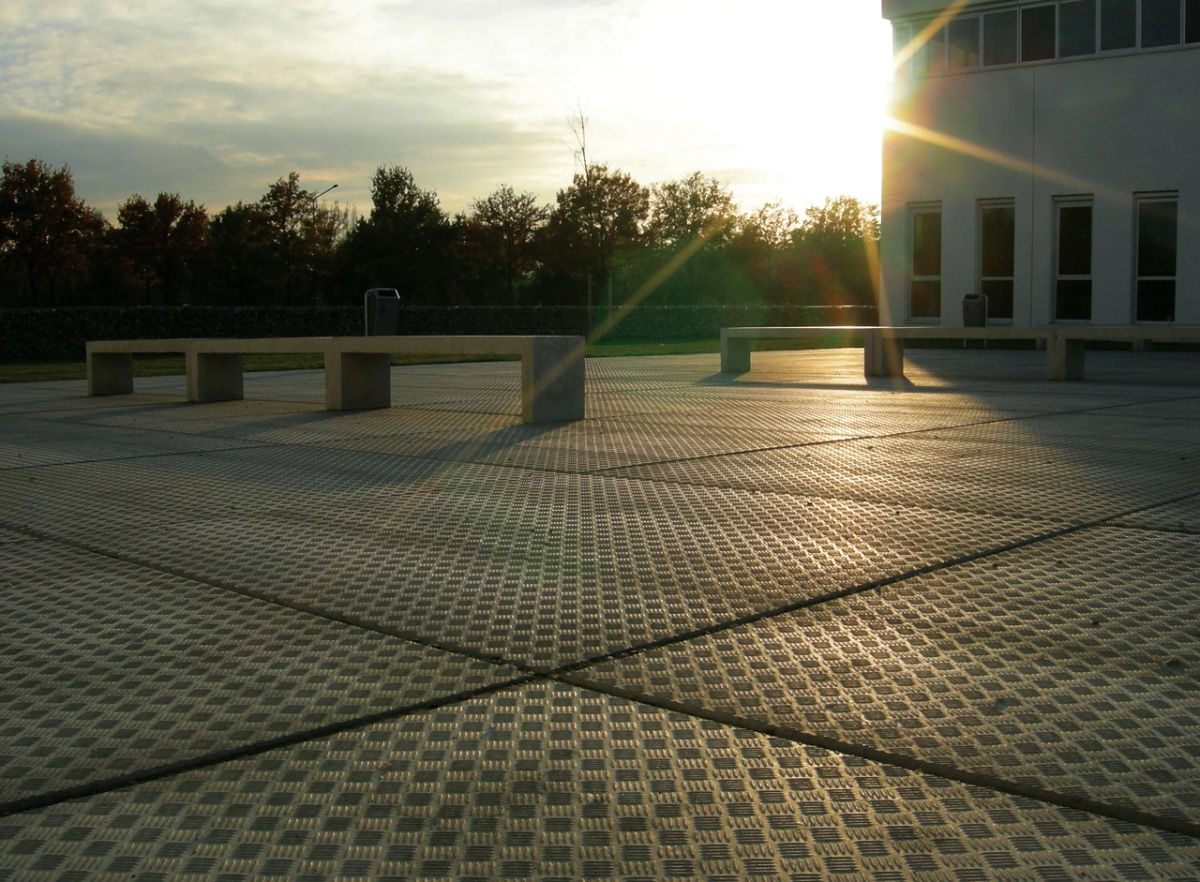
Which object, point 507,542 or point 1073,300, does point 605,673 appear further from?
point 1073,300

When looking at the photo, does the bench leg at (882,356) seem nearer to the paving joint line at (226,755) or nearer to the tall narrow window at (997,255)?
the tall narrow window at (997,255)

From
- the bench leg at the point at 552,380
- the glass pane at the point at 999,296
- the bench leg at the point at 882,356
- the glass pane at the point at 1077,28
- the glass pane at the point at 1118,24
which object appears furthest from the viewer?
the glass pane at the point at 999,296

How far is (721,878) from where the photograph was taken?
1.89 meters

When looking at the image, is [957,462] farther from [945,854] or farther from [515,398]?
[515,398]

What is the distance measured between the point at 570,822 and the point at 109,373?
40.9 feet

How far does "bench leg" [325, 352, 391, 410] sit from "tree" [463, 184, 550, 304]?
1887 inches

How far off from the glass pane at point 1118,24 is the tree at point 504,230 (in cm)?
3670

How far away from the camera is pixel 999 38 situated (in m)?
26.0

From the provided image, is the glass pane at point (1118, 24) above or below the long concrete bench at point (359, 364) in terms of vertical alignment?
above

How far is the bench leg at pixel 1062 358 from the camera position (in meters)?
13.7

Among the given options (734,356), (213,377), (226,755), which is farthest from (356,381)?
(226,755)

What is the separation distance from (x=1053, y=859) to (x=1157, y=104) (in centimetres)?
2571

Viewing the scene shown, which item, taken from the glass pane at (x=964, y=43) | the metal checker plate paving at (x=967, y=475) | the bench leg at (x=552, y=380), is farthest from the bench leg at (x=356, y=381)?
the glass pane at (x=964, y=43)

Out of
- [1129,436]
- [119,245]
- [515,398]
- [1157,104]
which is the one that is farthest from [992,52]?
[119,245]
